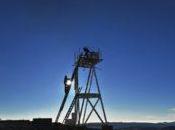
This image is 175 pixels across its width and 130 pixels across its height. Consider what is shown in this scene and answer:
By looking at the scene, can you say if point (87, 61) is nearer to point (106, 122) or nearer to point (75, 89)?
point (75, 89)

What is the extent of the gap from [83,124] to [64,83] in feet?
30.0

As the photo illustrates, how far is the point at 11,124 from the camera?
4619cm

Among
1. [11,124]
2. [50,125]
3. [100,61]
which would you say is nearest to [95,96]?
[100,61]

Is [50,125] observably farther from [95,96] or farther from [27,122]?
[95,96]

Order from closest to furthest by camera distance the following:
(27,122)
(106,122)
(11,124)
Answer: (11,124) < (27,122) < (106,122)

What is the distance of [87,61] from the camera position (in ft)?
220

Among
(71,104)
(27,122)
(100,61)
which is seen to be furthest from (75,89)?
(27,122)

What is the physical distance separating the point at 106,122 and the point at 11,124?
2285 cm

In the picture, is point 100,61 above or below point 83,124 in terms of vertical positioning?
above

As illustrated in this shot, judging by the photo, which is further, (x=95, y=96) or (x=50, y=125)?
(x=95, y=96)

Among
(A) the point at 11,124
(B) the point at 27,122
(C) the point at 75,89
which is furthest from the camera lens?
(C) the point at 75,89

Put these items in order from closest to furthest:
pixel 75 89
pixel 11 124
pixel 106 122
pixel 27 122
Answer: pixel 11 124 < pixel 27 122 < pixel 106 122 < pixel 75 89

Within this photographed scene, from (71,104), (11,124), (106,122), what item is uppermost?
(71,104)

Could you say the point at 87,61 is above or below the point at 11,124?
above
